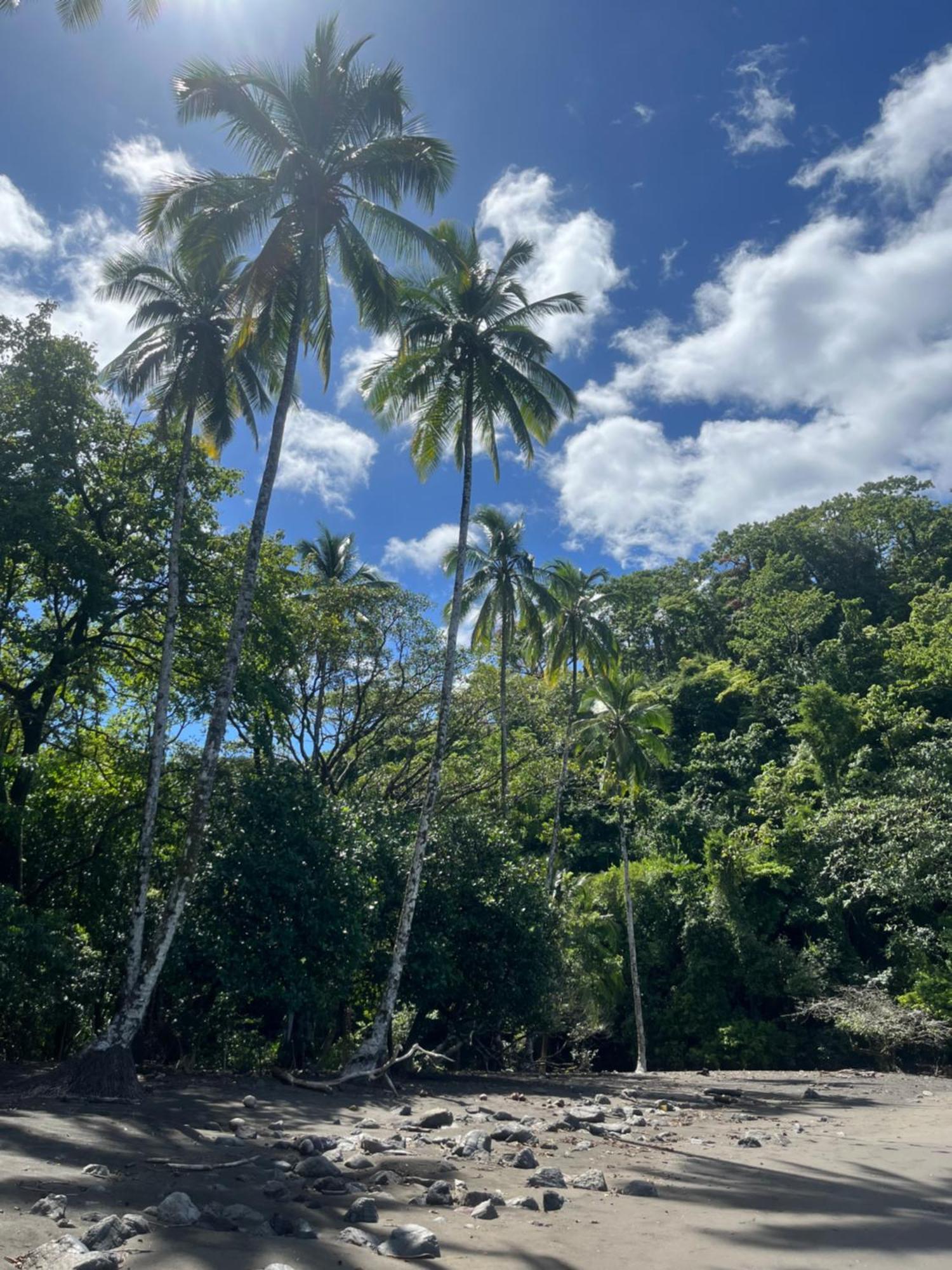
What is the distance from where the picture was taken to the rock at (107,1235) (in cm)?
428

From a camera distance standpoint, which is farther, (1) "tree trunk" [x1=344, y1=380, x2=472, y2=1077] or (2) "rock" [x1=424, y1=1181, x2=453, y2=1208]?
(1) "tree trunk" [x1=344, y1=380, x2=472, y2=1077]

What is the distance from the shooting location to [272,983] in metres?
14.4

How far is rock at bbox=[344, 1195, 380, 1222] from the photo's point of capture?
5.35m

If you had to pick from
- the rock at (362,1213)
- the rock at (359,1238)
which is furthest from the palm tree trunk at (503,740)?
the rock at (359,1238)

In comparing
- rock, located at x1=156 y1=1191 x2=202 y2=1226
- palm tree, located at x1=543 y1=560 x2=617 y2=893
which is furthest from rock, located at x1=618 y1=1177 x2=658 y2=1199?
palm tree, located at x1=543 y1=560 x2=617 y2=893

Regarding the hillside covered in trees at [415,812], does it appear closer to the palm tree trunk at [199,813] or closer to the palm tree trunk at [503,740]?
the palm tree trunk at [503,740]

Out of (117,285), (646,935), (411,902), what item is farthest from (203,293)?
(646,935)

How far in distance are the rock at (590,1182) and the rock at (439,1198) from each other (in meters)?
1.24

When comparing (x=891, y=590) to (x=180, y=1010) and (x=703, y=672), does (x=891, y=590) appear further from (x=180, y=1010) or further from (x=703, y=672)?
(x=180, y=1010)

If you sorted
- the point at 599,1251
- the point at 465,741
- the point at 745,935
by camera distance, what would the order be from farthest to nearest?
the point at 745,935
the point at 465,741
the point at 599,1251

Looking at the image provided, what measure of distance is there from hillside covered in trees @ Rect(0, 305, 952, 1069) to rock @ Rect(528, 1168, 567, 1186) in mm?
8440

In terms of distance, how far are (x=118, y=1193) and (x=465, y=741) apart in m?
20.4

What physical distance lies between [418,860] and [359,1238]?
11.4 meters

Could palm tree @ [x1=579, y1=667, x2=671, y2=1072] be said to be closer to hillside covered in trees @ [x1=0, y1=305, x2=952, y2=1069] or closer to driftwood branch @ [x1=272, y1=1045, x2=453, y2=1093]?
hillside covered in trees @ [x1=0, y1=305, x2=952, y2=1069]
